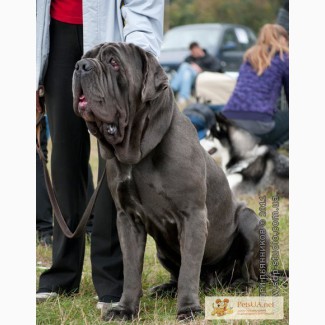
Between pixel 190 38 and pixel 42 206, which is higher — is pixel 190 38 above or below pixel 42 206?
above

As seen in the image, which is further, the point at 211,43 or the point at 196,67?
the point at 211,43

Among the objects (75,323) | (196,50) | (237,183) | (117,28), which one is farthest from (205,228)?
(196,50)

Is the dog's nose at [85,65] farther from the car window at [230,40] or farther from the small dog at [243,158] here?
the car window at [230,40]

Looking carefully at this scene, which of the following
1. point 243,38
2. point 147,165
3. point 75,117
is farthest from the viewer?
point 243,38

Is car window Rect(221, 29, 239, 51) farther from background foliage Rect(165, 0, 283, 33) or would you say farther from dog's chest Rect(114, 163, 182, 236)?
dog's chest Rect(114, 163, 182, 236)

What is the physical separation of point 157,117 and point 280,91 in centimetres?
459

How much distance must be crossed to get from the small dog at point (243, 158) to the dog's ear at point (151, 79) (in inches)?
162

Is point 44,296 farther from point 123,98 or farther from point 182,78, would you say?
point 182,78

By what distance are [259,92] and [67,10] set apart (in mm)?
4231

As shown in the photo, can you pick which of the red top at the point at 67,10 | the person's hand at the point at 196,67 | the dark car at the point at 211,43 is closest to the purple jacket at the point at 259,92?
the red top at the point at 67,10

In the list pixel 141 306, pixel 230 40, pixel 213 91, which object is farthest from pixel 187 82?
pixel 141 306

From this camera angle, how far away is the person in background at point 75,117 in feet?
12.9

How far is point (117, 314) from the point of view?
12.7 feet

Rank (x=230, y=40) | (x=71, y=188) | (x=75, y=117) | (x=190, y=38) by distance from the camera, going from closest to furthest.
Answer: (x=75, y=117)
(x=71, y=188)
(x=190, y=38)
(x=230, y=40)
